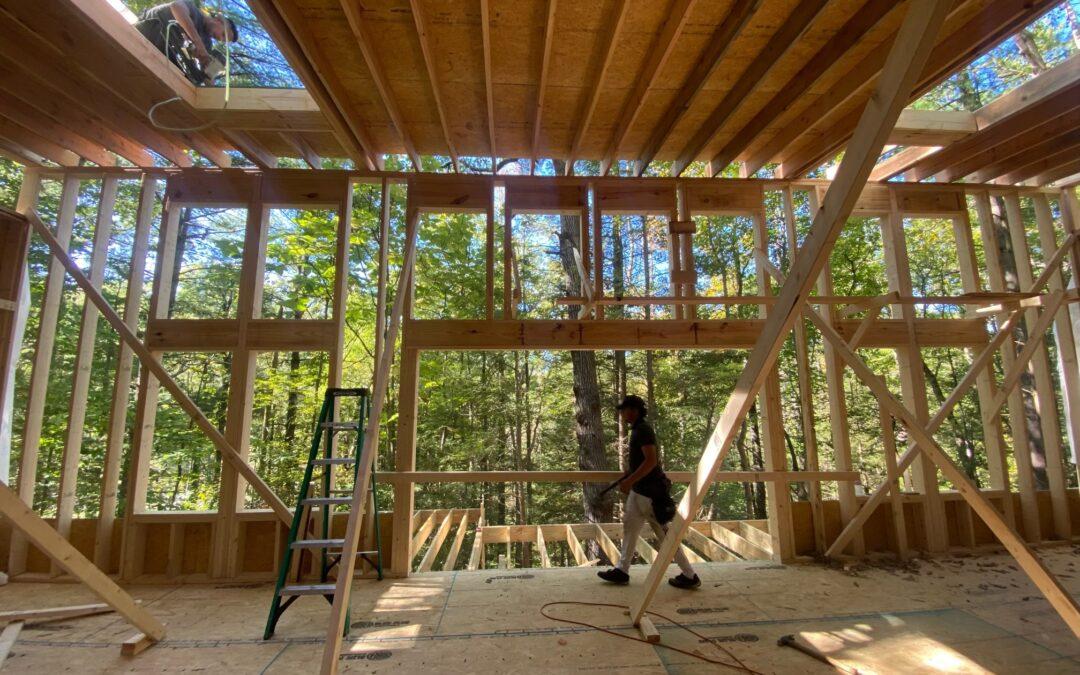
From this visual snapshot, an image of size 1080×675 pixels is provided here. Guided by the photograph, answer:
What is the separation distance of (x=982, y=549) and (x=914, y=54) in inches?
227

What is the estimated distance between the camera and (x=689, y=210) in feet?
17.2

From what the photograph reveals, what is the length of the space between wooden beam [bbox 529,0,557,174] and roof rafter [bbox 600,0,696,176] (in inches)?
32.0

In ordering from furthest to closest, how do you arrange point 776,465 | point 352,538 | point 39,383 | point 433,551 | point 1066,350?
point 433,551
point 1066,350
point 776,465
point 39,383
point 352,538

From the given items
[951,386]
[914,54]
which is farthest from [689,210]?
[951,386]

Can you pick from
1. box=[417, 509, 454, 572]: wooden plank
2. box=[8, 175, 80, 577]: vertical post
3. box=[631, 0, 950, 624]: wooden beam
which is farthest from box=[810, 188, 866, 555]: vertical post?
box=[8, 175, 80, 577]: vertical post

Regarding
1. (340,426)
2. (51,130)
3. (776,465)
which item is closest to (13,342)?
(51,130)

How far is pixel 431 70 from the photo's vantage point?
369 centimetres

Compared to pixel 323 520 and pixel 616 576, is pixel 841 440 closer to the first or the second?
pixel 616 576

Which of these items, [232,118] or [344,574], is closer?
[344,574]

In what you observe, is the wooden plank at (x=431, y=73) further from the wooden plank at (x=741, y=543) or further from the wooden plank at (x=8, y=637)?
the wooden plank at (x=741, y=543)

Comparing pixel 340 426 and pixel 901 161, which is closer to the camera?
pixel 340 426

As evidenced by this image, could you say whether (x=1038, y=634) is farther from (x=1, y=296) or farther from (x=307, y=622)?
(x=1, y=296)

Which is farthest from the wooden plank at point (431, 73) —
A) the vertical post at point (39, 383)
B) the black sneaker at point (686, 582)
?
the black sneaker at point (686, 582)

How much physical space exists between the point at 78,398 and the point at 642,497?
5.51 meters
